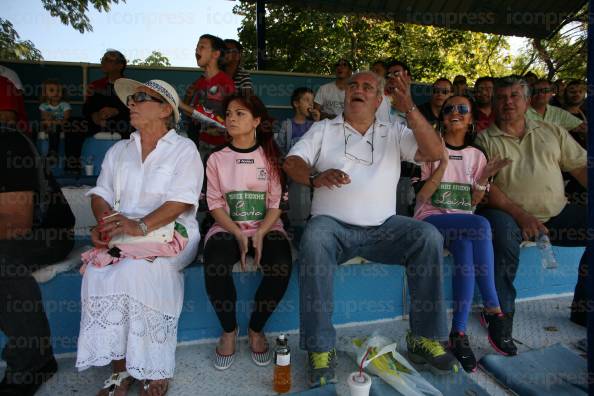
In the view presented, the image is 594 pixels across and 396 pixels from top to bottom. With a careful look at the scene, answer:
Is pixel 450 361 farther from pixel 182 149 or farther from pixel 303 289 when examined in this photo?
pixel 182 149

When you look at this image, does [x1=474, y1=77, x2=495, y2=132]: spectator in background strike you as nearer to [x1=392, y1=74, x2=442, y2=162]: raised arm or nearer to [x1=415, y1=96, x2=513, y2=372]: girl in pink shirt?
[x1=415, y1=96, x2=513, y2=372]: girl in pink shirt

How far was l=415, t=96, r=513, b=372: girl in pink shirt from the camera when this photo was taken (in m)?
2.50

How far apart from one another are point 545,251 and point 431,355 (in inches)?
50.4

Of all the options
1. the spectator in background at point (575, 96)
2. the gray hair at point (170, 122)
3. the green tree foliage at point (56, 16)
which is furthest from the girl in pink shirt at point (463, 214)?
the green tree foliage at point (56, 16)

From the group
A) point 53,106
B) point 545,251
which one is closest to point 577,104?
point 545,251

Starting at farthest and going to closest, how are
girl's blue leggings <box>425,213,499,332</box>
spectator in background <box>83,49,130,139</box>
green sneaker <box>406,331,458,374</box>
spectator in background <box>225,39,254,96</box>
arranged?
spectator in background <box>83,49,130,139</box> < spectator in background <box>225,39,254,96</box> < girl's blue leggings <box>425,213,499,332</box> < green sneaker <box>406,331,458,374</box>

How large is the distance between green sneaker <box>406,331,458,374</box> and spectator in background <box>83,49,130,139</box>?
3.62 metres

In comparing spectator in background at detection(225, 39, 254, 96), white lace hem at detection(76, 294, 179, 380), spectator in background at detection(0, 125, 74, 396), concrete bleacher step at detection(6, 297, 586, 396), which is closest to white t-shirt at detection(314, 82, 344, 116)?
spectator in background at detection(225, 39, 254, 96)

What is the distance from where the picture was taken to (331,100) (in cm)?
562

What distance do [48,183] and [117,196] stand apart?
344 mm

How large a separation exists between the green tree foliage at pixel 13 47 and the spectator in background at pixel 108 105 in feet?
9.03

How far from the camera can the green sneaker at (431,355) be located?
7.29ft

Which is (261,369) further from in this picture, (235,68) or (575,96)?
(575,96)

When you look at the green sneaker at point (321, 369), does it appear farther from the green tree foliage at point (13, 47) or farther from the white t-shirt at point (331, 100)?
the green tree foliage at point (13, 47)
